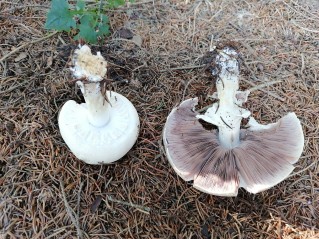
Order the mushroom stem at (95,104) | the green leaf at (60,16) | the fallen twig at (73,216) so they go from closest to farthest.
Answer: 1. the mushroom stem at (95,104)
2. the fallen twig at (73,216)
3. the green leaf at (60,16)

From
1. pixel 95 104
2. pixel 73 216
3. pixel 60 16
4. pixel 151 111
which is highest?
pixel 60 16

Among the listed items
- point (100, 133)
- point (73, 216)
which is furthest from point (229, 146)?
point (73, 216)

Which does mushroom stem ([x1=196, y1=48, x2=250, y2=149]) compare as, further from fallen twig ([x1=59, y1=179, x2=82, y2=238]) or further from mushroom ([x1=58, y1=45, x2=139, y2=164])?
fallen twig ([x1=59, y1=179, x2=82, y2=238])

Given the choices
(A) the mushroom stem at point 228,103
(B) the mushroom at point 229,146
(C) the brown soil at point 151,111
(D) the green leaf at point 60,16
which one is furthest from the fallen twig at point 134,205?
(D) the green leaf at point 60,16

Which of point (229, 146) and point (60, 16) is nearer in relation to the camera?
point (229, 146)

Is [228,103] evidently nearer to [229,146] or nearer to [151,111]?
[229,146]

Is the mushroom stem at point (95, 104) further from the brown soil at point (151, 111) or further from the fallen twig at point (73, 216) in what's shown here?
the fallen twig at point (73, 216)

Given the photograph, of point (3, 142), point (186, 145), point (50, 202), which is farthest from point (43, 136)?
point (186, 145)

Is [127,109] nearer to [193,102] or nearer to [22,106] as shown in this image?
[193,102]
